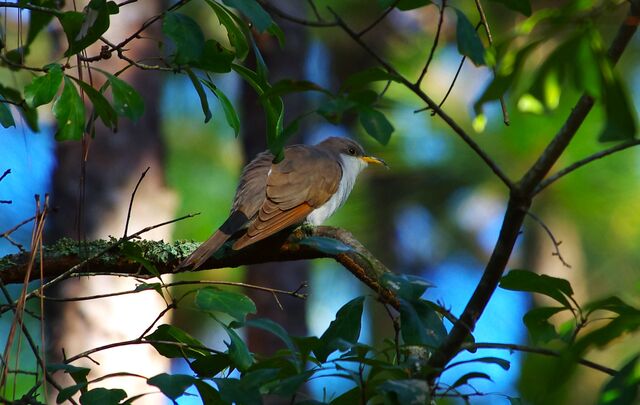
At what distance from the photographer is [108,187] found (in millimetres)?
7008

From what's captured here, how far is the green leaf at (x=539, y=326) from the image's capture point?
217 centimetres

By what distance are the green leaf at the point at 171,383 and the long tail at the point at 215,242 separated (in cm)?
133

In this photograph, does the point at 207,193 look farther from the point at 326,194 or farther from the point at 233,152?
the point at 326,194

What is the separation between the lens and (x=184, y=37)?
2.20 m

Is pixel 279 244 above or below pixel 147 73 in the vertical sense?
below

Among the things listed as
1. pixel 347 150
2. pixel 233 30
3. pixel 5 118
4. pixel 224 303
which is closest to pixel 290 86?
pixel 224 303

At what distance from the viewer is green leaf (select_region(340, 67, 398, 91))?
178cm

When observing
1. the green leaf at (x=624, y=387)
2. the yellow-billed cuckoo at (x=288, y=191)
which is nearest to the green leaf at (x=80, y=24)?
the green leaf at (x=624, y=387)

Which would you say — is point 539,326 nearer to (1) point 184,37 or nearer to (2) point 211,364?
(2) point 211,364

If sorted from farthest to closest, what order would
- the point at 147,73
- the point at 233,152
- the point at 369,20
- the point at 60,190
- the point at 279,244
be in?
the point at 233,152 → the point at 369,20 → the point at 147,73 → the point at 60,190 → the point at 279,244

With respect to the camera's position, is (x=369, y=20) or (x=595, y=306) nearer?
(x=595, y=306)

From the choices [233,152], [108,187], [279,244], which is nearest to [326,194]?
[279,244]

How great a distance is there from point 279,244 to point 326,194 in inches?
72.0

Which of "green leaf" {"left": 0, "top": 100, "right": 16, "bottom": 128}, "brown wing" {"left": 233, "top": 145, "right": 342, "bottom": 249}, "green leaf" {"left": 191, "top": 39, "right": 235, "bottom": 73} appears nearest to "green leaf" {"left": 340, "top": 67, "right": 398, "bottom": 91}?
"green leaf" {"left": 191, "top": 39, "right": 235, "bottom": 73}
